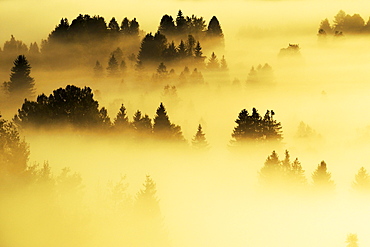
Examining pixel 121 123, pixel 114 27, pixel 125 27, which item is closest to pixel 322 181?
pixel 121 123

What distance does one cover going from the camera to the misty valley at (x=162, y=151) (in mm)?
68562

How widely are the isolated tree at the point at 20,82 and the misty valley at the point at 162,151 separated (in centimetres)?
30

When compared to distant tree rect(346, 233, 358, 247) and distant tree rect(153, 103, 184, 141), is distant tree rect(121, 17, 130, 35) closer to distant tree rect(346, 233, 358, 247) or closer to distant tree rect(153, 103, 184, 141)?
distant tree rect(153, 103, 184, 141)

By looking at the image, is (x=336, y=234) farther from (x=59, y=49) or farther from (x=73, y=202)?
(x=59, y=49)

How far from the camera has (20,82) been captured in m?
135

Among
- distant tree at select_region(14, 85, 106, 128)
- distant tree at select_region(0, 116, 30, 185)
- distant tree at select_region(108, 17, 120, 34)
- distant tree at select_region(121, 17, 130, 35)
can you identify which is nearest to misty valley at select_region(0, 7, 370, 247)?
distant tree at select_region(0, 116, 30, 185)

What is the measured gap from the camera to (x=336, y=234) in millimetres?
93188

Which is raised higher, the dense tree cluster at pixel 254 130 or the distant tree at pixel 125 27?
the distant tree at pixel 125 27

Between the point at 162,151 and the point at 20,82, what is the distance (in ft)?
118

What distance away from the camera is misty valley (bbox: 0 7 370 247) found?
6856 cm

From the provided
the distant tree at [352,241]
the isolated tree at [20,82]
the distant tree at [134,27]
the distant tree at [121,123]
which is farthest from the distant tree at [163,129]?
the distant tree at [134,27]

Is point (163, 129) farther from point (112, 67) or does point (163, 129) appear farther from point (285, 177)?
point (112, 67)

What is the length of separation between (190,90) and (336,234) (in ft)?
275

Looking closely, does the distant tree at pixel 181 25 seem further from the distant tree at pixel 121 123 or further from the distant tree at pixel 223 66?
the distant tree at pixel 121 123
